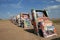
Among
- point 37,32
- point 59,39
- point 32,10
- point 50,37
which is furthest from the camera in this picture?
point 32,10

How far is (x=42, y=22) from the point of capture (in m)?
14.2

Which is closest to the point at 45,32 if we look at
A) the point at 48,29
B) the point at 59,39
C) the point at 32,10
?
the point at 48,29

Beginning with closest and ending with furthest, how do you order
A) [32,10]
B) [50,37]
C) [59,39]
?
[59,39] < [50,37] < [32,10]

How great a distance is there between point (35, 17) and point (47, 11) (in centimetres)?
165

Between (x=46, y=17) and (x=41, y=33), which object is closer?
(x=41, y=33)

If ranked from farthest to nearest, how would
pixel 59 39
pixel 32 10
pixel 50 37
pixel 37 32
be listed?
pixel 32 10, pixel 37 32, pixel 50 37, pixel 59 39

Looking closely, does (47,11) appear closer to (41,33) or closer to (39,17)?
(39,17)

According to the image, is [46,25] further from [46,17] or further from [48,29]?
[46,17]

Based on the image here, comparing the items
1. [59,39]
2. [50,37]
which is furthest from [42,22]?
[59,39]

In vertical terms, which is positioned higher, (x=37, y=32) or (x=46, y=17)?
(x=46, y=17)

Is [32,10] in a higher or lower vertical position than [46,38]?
higher

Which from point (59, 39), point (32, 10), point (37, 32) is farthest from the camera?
point (32, 10)

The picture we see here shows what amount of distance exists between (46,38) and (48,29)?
96cm

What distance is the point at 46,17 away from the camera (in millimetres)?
15547
